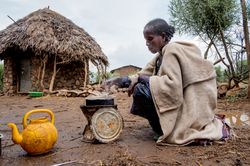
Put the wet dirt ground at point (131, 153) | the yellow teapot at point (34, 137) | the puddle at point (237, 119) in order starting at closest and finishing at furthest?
1. the wet dirt ground at point (131, 153)
2. the yellow teapot at point (34, 137)
3. the puddle at point (237, 119)

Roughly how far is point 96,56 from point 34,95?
138 inches

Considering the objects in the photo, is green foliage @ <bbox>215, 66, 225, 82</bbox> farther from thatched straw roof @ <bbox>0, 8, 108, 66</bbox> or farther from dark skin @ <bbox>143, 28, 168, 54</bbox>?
dark skin @ <bbox>143, 28, 168, 54</bbox>

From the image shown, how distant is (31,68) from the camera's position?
12.4 meters

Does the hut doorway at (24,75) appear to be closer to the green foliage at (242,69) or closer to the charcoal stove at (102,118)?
the green foliage at (242,69)

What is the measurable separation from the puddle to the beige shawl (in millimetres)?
1601

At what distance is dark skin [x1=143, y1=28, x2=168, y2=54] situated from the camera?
275cm

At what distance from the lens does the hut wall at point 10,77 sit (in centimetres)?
1263

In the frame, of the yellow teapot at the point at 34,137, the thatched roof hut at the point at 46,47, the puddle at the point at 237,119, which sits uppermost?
the thatched roof hut at the point at 46,47

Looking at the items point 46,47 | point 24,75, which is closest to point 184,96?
point 46,47

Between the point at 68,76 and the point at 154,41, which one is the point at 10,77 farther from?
the point at 154,41

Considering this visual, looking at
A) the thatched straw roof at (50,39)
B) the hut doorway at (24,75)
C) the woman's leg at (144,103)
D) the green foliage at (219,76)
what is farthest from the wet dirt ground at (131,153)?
the green foliage at (219,76)

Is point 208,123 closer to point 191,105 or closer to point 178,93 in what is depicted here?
point 191,105

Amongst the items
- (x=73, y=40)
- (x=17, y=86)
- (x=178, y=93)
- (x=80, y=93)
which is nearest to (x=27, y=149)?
(x=178, y=93)

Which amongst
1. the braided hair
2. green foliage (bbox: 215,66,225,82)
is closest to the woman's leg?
the braided hair
